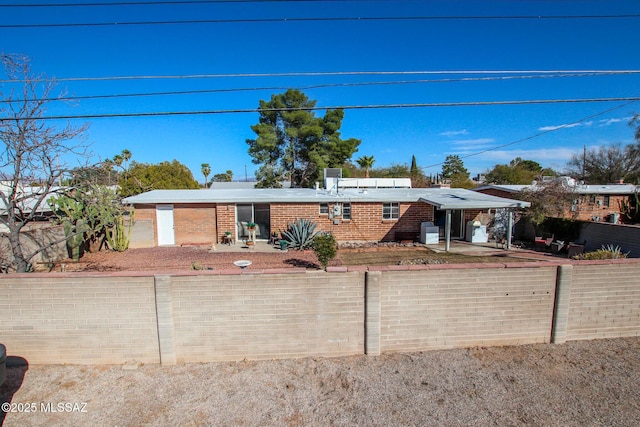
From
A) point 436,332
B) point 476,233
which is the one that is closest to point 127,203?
point 436,332

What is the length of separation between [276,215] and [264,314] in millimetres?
10910

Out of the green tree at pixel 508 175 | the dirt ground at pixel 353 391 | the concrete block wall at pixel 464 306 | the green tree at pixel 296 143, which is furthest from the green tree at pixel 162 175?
the green tree at pixel 508 175

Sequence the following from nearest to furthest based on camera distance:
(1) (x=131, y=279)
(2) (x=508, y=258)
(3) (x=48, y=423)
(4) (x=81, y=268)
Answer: (3) (x=48, y=423)
(1) (x=131, y=279)
(4) (x=81, y=268)
(2) (x=508, y=258)

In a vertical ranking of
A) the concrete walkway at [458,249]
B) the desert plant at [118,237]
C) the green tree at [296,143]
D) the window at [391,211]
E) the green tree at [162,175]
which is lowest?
the concrete walkway at [458,249]

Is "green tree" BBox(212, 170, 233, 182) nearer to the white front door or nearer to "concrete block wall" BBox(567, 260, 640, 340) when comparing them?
the white front door

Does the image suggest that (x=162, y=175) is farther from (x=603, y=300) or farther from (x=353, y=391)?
(x=603, y=300)

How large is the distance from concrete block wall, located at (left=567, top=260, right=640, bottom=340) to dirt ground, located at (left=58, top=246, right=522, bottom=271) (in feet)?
16.6

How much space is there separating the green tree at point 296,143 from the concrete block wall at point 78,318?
92.1 ft

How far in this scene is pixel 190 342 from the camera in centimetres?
472

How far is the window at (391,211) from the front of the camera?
15977 millimetres

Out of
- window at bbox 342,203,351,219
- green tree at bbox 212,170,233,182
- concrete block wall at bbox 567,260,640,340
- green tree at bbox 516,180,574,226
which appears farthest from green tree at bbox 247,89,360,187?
green tree at bbox 212,170,233,182

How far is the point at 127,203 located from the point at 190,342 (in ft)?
40.6

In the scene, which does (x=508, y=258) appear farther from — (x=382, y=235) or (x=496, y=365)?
(x=496, y=365)

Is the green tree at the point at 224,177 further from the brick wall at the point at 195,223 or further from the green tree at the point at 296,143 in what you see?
the brick wall at the point at 195,223
